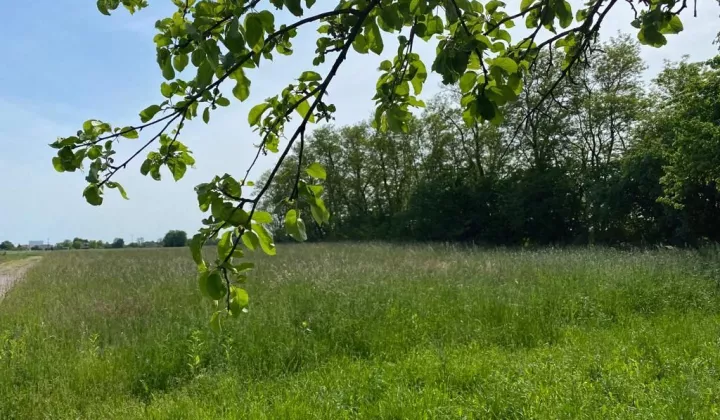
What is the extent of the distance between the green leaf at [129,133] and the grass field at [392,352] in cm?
269

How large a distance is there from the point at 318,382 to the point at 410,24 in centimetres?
343

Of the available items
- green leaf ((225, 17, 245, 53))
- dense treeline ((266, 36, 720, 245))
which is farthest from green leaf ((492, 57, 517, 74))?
dense treeline ((266, 36, 720, 245))

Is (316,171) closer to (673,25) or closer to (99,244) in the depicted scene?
(673,25)

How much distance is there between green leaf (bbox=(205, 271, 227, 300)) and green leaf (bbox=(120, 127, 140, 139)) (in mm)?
554

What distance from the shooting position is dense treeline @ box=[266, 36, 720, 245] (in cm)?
1474

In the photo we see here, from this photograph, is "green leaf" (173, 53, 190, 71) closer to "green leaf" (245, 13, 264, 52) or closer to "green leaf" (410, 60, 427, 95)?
"green leaf" (245, 13, 264, 52)

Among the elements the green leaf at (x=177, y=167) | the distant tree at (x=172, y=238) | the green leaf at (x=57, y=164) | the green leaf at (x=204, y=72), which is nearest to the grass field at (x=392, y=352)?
the green leaf at (x=177, y=167)

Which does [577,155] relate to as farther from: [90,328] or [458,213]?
[90,328]

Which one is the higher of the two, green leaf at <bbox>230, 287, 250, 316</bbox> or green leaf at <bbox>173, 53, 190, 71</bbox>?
green leaf at <bbox>173, 53, 190, 71</bbox>

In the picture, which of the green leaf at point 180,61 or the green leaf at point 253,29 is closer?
the green leaf at point 253,29

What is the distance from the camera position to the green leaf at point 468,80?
1116mm

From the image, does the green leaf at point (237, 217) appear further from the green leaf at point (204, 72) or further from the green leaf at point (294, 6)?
the green leaf at point (294, 6)

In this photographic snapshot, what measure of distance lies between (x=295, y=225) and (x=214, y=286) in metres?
0.22

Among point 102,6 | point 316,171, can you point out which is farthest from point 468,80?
point 102,6
